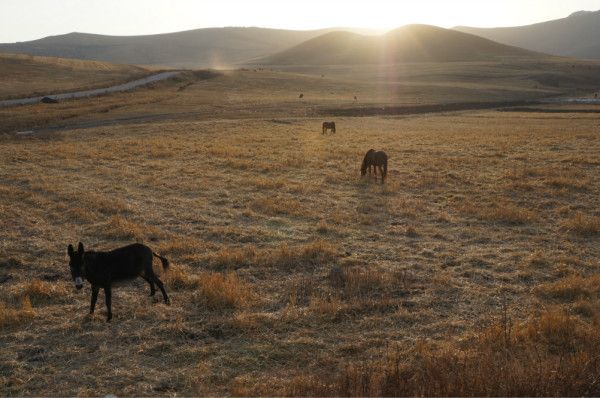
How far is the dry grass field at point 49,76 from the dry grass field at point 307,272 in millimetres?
52625

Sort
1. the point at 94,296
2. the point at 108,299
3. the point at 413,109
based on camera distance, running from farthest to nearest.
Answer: the point at 413,109, the point at 94,296, the point at 108,299

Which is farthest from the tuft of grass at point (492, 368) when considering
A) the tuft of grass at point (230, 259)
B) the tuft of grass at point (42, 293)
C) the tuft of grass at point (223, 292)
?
the tuft of grass at point (42, 293)

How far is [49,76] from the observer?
319 ft

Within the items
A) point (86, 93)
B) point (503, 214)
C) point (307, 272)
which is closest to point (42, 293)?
point (307, 272)

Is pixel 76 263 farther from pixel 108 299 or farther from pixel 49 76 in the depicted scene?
pixel 49 76

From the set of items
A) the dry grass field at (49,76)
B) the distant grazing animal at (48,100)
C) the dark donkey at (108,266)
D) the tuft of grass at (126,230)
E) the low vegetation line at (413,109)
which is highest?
the dry grass field at (49,76)

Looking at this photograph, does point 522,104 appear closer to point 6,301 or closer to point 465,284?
point 465,284

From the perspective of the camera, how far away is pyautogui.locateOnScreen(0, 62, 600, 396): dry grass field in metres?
7.74

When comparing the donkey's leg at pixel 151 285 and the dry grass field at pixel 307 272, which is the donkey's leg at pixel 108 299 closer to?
the dry grass field at pixel 307 272

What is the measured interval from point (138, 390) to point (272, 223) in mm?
9684

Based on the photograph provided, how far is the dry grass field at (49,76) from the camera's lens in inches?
3009

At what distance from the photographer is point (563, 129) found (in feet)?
143

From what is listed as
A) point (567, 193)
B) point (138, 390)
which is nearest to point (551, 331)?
point (138, 390)

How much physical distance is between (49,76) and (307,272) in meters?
101
